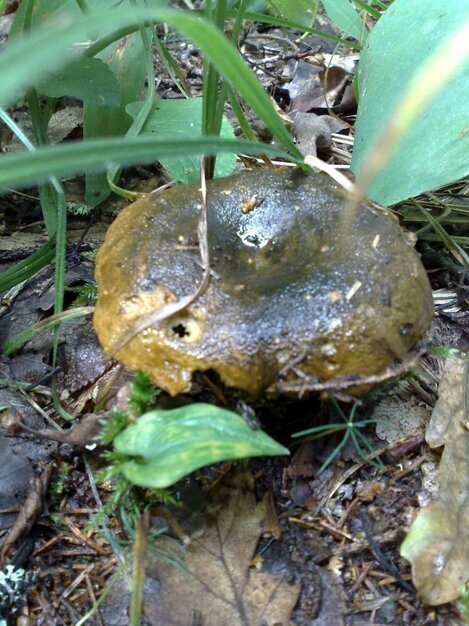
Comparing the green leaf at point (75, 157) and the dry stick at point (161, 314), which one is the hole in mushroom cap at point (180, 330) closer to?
the dry stick at point (161, 314)

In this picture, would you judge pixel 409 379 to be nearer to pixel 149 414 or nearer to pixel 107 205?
pixel 149 414

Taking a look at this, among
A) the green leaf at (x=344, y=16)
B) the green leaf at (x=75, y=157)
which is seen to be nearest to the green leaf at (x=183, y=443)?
the green leaf at (x=75, y=157)

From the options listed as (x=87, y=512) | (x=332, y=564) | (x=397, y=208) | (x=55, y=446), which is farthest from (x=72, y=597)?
(x=397, y=208)

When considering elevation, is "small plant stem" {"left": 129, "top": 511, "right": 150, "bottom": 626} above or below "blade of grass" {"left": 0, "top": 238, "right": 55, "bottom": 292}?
below

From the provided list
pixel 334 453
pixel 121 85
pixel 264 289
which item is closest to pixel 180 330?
pixel 264 289

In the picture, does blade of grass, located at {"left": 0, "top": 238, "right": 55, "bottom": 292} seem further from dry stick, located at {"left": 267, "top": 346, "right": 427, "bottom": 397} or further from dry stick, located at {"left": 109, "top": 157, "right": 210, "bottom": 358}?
dry stick, located at {"left": 267, "top": 346, "right": 427, "bottom": 397}

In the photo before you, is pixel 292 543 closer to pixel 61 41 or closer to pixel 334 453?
pixel 334 453

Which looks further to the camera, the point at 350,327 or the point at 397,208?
the point at 397,208

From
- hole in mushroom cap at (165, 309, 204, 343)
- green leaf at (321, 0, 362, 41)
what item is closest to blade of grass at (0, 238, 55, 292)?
hole in mushroom cap at (165, 309, 204, 343)
